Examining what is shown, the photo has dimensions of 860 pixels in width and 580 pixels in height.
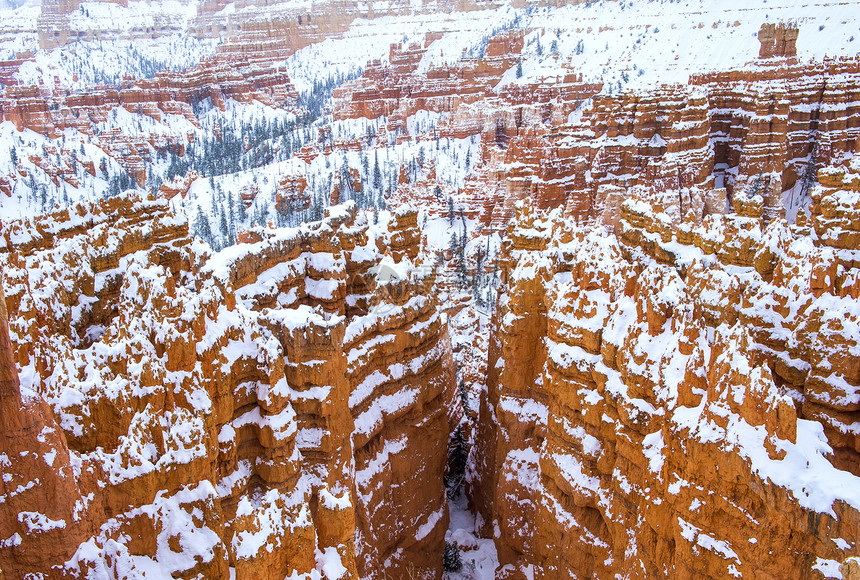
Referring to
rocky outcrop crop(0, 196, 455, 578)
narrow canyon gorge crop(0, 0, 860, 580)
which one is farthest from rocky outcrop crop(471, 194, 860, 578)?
rocky outcrop crop(0, 196, 455, 578)

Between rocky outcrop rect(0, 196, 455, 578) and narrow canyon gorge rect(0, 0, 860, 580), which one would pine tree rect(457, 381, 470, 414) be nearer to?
narrow canyon gorge rect(0, 0, 860, 580)

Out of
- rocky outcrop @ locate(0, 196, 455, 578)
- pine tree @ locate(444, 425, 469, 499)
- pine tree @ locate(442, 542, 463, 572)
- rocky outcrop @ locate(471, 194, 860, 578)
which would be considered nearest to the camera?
rocky outcrop @ locate(0, 196, 455, 578)

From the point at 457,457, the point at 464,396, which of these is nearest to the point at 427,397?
the point at 457,457

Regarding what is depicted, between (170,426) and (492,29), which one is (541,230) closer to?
(170,426)

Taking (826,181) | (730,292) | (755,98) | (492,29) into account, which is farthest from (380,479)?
(492,29)

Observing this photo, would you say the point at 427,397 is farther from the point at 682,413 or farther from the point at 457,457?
the point at 682,413

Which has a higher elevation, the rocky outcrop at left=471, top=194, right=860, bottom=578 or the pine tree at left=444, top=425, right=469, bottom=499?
the rocky outcrop at left=471, top=194, right=860, bottom=578

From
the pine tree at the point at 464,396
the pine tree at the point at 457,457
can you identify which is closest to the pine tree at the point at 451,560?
the pine tree at the point at 457,457
